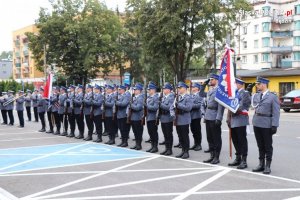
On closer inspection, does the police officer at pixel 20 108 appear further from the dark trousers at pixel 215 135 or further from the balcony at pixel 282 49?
the balcony at pixel 282 49

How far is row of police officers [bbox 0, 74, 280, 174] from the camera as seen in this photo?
8.44 meters

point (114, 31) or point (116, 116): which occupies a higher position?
point (114, 31)

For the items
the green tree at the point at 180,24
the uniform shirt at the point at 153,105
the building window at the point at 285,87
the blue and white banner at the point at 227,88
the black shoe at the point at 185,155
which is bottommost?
the black shoe at the point at 185,155

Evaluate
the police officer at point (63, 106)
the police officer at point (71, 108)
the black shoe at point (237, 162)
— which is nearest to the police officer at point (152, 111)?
the black shoe at point (237, 162)

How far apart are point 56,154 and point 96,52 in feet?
103

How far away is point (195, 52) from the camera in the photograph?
3256 centimetres

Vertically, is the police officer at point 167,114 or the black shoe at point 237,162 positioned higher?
the police officer at point 167,114

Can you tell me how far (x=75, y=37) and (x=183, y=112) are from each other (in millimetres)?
33080

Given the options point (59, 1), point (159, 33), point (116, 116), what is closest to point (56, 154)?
point (116, 116)

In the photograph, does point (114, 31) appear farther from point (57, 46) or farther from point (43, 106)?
point (43, 106)

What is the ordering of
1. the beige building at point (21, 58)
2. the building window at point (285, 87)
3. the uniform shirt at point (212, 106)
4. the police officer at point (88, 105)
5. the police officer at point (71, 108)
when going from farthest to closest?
the beige building at point (21, 58) < the building window at point (285, 87) < the police officer at point (71, 108) < the police officer at point (88, 105) < the uniform shirt at point (212, 106)

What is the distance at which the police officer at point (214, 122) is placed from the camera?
941cm

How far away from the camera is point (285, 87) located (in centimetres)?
4078

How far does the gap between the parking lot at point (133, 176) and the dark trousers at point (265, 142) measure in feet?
1.31
